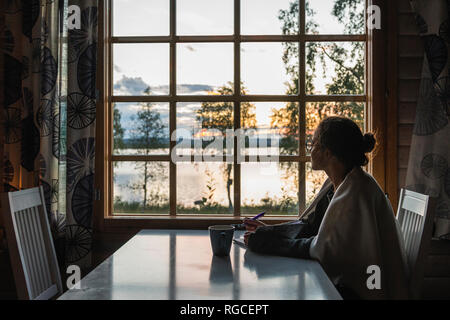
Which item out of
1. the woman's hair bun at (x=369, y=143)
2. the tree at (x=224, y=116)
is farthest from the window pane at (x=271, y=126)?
the woman's hair bun at (x=369, y=143)

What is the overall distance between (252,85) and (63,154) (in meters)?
1.28

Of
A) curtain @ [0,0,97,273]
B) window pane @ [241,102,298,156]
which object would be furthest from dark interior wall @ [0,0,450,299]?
window pane @ [241,102,298,156]

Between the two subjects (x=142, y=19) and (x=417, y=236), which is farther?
(x=142, y=19)

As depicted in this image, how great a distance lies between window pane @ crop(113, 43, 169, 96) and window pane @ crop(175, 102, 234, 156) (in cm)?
27

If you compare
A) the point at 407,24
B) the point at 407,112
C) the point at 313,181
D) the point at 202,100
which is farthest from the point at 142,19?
the point at 407,112

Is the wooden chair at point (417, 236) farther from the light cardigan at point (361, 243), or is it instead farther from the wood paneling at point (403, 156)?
the wood paneling at point (403, 156)

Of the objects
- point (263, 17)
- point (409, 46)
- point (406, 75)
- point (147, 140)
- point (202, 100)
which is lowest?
point (147, 140)

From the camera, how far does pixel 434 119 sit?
228 cm

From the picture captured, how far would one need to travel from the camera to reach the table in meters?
1.03

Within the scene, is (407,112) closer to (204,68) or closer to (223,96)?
(223,96)

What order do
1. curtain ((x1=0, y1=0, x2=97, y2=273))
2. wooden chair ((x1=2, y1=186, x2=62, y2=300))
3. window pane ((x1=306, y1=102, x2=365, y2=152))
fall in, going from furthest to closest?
window pane ((x1=306, y1=102, x2=365, y2=152))
curtain ((x1=0, y1=0, x2=97, y2=273))
wooden chair ((x1=2, y1=186, x2=62, y2=300))

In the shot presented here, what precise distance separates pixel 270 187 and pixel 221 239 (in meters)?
1.18

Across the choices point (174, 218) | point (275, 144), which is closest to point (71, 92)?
point (174, 218)

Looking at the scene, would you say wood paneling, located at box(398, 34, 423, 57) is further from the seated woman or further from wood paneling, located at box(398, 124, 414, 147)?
the seated woman
